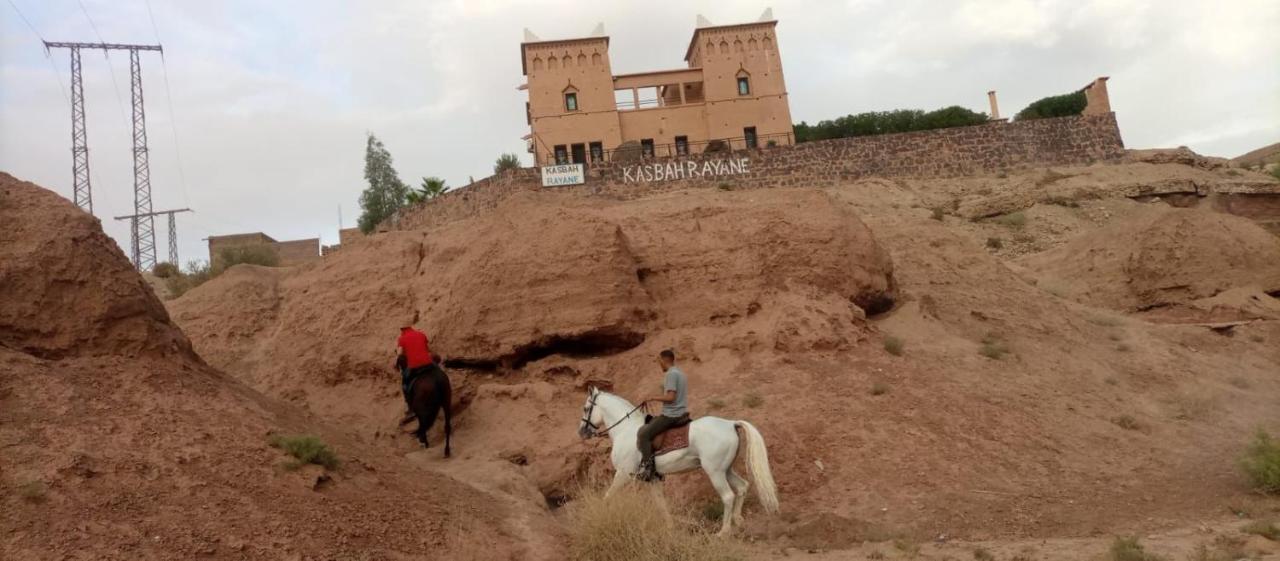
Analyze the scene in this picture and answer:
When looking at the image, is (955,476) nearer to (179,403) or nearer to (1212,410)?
(1212,410)

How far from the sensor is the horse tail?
8.55 metres

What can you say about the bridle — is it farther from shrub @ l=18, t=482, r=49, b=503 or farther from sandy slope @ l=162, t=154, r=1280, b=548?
shrub @ l=18, t=482, r=49, b=503

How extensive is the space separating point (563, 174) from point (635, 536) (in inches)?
1058

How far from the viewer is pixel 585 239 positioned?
44.5 ft

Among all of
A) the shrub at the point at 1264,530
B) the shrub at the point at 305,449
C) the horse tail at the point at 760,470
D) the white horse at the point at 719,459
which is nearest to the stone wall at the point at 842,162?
the white horse at the point at 719,459

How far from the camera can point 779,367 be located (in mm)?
12305

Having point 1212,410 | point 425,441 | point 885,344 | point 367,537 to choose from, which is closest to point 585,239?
point 425,441

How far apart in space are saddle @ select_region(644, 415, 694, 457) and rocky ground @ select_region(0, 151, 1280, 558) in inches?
40.4

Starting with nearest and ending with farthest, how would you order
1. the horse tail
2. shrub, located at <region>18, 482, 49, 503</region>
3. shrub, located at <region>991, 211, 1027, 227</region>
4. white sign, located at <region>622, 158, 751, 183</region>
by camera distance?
1. shrub, located at <region>18, 482, 49, 503</region>
2. the horse tail
3. shrub, located at <region>991, 211, 1027, 227</region>
4. white sign, located at <region>622, 158, 751, 183</region>

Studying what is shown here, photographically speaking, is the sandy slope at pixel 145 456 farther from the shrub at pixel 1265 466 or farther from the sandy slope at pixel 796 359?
the shrub at pixel 1265 466

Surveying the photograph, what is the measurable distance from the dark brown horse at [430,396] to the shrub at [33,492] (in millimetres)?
5736

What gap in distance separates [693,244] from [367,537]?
8.40m

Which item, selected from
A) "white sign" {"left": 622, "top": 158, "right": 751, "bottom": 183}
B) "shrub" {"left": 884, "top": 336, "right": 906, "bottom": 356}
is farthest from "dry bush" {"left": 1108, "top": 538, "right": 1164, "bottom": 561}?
"white sign" {"left": 622, "top": 158, "right": 751, "bottom": 183}

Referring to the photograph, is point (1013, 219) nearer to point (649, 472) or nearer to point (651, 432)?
point (651, 432)
